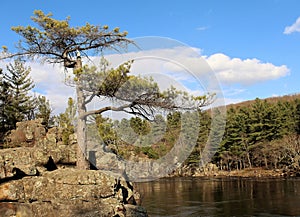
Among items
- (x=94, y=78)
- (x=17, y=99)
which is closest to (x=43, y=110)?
(x=17, y=99)

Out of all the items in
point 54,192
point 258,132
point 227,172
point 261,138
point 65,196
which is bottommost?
point 227,172

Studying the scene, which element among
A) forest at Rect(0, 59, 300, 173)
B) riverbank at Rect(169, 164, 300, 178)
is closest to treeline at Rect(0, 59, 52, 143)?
forest at Rect(0, 59, 300, 173)

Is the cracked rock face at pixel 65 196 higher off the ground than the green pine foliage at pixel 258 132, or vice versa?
the green pine foliage at pixel 258 132

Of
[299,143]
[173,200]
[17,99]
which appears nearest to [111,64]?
[173,200]

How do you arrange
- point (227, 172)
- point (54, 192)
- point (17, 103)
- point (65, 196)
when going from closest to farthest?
point (65, 196) → point (54, 192) → point (17, 103) → point (227, 172)

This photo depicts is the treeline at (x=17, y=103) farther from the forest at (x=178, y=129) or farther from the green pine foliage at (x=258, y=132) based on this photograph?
the green pine foliage at (x=258, y=132)

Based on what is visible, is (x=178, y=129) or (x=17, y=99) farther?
(x=17, y=99)

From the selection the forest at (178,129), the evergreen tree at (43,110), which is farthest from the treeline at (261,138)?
the evergreen tree at (43,110)

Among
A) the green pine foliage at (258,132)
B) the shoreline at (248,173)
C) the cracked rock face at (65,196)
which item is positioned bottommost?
the shoreline at (248,173)

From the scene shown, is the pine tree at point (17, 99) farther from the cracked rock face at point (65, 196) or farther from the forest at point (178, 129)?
the cracked rock face at point (65, 196)

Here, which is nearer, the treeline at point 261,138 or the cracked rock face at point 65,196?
the cracked rock face at point 65,196

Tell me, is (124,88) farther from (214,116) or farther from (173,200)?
(173,200)

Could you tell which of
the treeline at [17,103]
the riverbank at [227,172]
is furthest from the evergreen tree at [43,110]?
the riverbank at [227,172]

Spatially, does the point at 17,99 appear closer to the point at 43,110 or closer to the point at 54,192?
the point at 43,110
